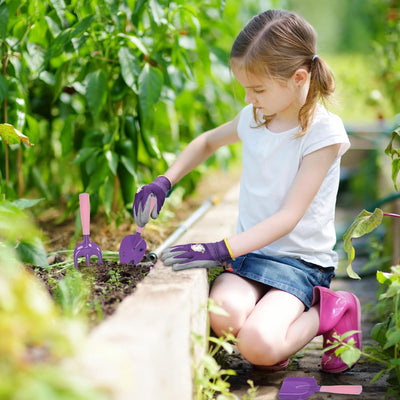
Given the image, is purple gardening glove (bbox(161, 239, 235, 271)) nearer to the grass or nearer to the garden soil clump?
the garden soil clump

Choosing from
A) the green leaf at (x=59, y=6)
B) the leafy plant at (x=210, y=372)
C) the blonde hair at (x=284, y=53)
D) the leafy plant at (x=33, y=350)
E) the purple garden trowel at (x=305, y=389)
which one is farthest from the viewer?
the green leaf at (x=59, y=6)

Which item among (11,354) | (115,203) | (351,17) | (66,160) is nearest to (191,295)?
(11,354)

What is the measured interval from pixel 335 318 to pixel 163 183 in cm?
67

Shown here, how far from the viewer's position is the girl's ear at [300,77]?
1760 mm

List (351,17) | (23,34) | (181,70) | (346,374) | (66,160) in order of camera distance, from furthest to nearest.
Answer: (351,17), (66,160), (181,70), (23,34), (346,374)

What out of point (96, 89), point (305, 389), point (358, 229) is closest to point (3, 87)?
point (96, 89)

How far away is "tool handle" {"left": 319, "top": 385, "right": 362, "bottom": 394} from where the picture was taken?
163 cm

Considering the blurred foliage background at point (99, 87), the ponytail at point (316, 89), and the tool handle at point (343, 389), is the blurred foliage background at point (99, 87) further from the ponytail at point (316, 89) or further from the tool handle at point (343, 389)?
the tool handle at point (343, 389)

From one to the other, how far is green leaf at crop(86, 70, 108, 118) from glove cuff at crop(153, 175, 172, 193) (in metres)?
0.42

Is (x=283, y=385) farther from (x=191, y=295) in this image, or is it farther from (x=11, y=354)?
(x=11, y=354)

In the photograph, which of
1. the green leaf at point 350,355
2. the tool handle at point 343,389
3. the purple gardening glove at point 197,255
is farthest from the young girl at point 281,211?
the green leaf at point 350,355

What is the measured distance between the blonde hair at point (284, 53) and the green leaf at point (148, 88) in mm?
408

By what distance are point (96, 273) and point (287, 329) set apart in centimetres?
58

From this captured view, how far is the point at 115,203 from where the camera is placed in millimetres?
2514
